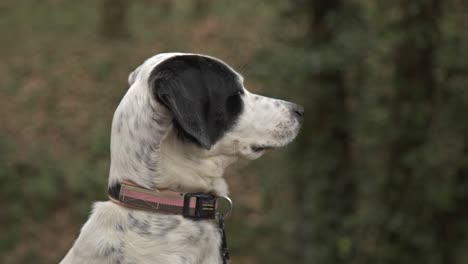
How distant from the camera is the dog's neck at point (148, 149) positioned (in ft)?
11.2

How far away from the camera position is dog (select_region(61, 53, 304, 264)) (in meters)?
3.37

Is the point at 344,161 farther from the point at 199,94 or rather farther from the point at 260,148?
the point at 199,94

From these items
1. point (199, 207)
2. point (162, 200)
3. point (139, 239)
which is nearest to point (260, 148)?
point (199, 207)

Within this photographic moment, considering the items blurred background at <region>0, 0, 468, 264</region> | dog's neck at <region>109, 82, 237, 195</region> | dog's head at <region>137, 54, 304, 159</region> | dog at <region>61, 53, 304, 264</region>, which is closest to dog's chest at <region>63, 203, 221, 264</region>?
dog at <region>61, 53, 304, 264</region>

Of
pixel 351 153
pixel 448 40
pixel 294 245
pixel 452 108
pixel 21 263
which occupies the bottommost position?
pixel 21 263

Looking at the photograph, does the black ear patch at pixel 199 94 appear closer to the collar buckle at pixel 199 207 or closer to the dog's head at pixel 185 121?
the dog's head at pixel 185 121

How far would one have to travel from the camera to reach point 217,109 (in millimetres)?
3539

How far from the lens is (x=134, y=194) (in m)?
3.42

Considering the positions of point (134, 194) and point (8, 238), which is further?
point (8, 238)

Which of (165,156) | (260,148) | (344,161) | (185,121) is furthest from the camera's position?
(344,161)

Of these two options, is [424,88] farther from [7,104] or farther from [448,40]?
[7,104]

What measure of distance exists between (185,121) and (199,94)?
199 millimetres

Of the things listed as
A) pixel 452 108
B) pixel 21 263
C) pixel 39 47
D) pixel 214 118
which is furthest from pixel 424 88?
pixel 39 47

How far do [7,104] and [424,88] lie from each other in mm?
8053
